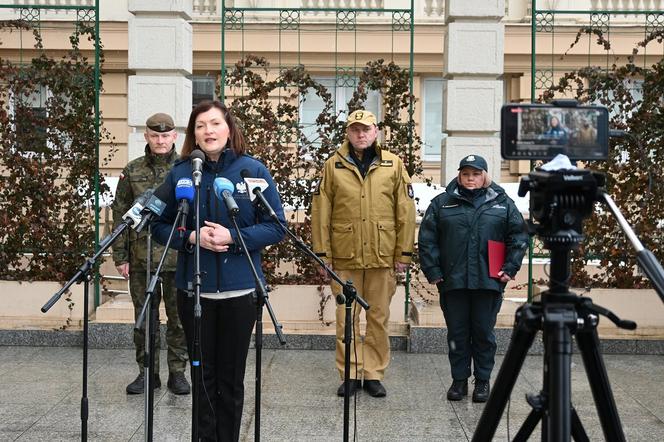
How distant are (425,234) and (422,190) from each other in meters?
2.08

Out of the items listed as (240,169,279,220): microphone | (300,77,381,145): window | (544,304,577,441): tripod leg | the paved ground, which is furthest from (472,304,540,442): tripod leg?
(300,77,381,145): window

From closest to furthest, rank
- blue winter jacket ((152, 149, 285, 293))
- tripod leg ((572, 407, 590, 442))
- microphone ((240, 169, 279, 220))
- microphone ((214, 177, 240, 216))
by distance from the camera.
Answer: tripod leg ((572, 407, 590, 442)), microphone ((214, 177, 240, 216)), microphone ((240, 169, 279, 220)), blue winter jacket ((152, 149, 285, 293))

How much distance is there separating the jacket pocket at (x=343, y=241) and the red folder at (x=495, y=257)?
1.02 metres

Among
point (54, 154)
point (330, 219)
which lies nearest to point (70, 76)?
point (54, 154)

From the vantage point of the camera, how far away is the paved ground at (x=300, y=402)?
636 cm

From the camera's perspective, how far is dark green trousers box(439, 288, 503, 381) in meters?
7.23

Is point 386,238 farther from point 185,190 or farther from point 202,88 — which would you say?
point 202,88

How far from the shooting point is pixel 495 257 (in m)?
7.17

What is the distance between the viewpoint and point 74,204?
9.25m

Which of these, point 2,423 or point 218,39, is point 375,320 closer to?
point 2,423

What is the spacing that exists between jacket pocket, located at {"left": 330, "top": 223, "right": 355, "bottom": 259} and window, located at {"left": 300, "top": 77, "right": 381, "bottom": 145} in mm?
1987

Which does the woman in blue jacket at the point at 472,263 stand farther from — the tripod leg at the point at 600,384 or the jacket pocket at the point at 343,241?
the tripod leg at the point at 600,384

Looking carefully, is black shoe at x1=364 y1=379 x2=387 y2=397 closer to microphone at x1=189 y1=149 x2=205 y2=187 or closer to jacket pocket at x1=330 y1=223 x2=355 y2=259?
jacket pocket at x1=330 y1=223 x2=355 y2=259

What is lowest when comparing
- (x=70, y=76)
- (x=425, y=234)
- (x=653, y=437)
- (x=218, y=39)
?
(x=653, y=437)
